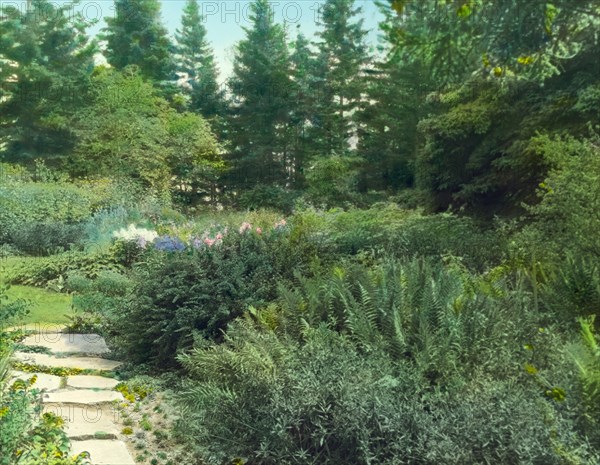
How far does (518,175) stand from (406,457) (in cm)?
921

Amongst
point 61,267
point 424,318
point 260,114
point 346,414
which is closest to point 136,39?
point 260,114

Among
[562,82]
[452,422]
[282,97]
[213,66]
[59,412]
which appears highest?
[213,66]

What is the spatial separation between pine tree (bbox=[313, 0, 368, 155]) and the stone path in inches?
754

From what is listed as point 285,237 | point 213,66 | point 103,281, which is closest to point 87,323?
point 103,281

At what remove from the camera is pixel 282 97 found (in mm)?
24828

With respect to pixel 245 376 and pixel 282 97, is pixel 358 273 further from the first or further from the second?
pixel 282 97

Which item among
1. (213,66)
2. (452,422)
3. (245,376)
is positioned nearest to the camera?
(452,422)

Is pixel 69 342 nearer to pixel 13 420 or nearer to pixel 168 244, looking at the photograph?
pixel 168 244

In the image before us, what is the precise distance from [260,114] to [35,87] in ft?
28.4

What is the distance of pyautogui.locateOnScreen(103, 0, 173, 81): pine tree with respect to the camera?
28.3 meters

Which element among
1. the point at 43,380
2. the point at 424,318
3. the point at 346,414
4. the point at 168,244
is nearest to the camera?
the point at 346,414

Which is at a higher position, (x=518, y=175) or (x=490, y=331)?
(x=518, y=175)

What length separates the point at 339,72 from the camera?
24.2 metres

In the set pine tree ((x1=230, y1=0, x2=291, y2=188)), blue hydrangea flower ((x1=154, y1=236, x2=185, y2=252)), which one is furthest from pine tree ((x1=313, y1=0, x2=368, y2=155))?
blue hydrangea flower ((x1=154, y1=236, x2=185, y2=252))
